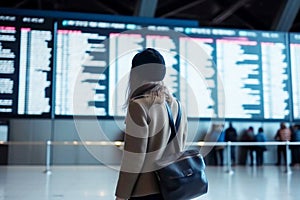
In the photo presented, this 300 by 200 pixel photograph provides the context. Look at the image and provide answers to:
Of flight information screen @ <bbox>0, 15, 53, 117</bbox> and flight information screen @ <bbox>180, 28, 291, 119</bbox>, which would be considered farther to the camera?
flight information screen @ <bbox>180, 28, 291, 119</bbox>

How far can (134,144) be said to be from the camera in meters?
1.54

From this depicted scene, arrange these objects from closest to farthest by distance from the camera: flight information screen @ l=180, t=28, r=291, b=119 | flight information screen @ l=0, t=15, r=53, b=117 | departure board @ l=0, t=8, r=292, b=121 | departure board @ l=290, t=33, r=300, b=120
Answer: flight information screen @ l=0, t=15, r=53, b=117, departure board @ l=0, t=8, r=292, b=121, flight information screen @ l=180, t=28, r=291, b=119, departure board @ l=290, t=33, r=300, b=120

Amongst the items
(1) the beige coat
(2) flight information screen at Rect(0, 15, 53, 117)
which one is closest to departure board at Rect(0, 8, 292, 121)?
(2) flight information screen at Rect(0, 15, 53, 117)

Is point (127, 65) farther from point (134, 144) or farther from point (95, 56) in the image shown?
point (134, 144)

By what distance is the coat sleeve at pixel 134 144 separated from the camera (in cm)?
153

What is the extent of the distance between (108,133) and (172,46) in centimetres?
317

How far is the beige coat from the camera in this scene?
154 cm

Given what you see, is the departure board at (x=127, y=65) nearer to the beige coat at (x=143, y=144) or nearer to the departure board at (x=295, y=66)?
the departure board at (x=295, y=66)

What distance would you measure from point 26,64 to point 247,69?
4.88m

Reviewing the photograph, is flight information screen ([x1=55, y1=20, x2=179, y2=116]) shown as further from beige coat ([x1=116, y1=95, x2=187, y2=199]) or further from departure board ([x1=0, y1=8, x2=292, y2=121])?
beige coat ([x1=116, y1=95, x2=187, y2=199])

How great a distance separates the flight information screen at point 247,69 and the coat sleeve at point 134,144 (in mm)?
7597

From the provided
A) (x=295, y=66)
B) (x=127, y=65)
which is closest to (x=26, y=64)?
(x=127, y=65)

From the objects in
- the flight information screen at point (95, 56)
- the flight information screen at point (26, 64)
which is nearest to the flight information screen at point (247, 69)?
the flight information screen at point (95, 56)

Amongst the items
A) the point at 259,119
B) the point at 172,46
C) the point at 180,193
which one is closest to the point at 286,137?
the point at 259,119
